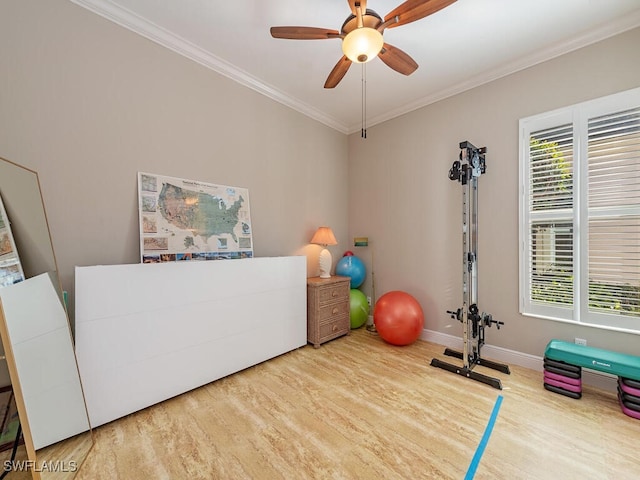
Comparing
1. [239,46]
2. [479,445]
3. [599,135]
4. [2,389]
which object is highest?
[239,46]

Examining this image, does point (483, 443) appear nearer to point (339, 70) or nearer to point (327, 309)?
point (327, 309)

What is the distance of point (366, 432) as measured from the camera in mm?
1670

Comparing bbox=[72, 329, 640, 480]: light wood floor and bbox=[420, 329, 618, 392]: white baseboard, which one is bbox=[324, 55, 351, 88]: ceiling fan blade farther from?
bbox=[420, 329, 618, 392]: white baseboard

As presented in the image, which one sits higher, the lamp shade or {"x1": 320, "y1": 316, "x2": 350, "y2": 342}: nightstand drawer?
the lamp shade

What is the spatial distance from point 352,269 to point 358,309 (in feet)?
1.77

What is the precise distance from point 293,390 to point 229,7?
2.98 meters

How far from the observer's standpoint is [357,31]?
1520 mm

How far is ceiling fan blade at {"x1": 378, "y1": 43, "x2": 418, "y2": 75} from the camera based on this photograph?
179cm

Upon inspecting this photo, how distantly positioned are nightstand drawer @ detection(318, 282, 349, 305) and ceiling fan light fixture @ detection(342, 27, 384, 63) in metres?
2.22

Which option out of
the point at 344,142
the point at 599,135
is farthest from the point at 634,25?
the point at 344,142

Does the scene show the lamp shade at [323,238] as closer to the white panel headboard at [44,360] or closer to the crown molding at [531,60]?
the crown molding at [531,60]

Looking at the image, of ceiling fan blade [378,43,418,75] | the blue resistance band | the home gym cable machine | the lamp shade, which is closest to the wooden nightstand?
the lamp shade

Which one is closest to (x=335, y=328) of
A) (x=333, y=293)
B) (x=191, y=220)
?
(x=333, y=293)

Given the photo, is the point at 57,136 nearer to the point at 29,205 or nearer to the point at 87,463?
the point at 29,205
